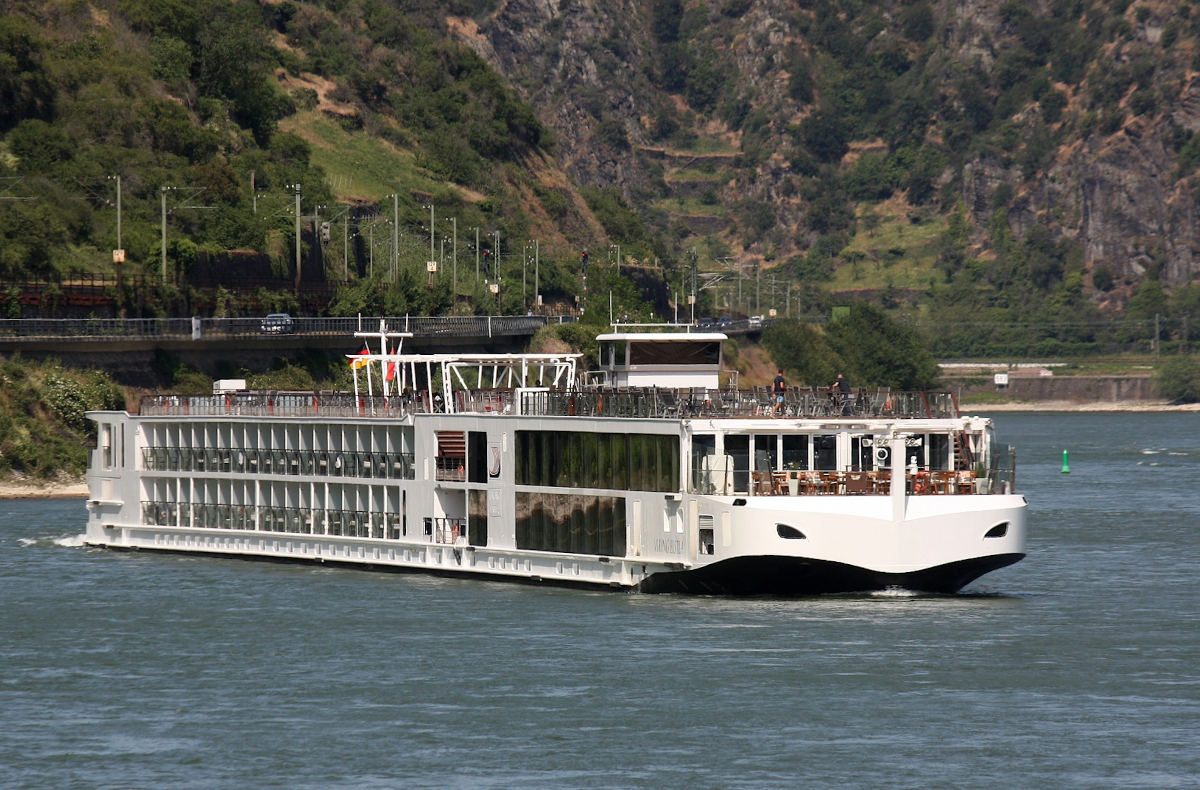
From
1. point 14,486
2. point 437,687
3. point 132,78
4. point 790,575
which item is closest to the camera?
point 437,687

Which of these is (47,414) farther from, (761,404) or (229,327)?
(761,404)

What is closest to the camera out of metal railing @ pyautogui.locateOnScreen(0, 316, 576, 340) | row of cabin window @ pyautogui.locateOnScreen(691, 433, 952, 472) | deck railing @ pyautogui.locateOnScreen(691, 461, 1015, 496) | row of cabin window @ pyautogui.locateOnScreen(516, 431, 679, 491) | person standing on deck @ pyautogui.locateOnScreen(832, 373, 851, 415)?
deck railing @ pyautogui.locateOnScreen(691, 461, 1015, 496)

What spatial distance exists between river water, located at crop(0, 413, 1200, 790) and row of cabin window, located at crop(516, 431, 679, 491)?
111 inches

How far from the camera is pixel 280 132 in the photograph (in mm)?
164000

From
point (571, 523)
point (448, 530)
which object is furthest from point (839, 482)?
point (448, 530)

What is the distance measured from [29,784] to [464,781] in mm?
7098

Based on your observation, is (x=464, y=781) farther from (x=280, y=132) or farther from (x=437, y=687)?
(x=280, y=132)

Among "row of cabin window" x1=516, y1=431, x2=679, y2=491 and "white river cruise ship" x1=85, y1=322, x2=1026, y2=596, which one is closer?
"white river cruise ship" x1=85, y1=322, x2=1026, y2=596

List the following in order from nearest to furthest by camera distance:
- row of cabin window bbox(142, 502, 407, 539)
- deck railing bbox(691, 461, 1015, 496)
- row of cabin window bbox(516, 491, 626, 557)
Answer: deck railing bbox(691, 461, 1015, 496) → row of cabin window bbox(516, 491, 626, 557) → row of cabin window bbox(142, 502, 407, 539)

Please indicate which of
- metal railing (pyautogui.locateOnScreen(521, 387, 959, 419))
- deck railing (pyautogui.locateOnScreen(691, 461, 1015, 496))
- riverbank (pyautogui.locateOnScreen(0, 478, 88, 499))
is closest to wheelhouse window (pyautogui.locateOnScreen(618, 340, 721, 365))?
metal railing (pyautogui.locateOnScreen(521, 387, 959, 419))

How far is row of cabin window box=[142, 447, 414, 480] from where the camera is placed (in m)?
54.2

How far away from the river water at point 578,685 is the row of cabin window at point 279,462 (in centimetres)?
304

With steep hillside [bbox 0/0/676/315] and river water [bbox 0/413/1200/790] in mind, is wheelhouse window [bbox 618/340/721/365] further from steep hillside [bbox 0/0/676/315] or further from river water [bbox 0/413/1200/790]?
steep hillside [bbox 0/0/676/315]

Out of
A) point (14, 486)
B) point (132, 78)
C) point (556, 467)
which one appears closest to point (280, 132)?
point (132, 78)
